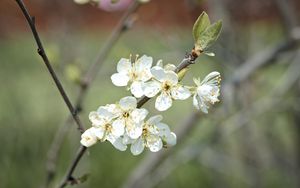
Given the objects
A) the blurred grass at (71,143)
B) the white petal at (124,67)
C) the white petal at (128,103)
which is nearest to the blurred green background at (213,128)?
the blurred grass at (71,143)

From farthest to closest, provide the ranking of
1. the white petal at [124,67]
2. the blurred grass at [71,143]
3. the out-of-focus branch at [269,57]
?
the blurred grass at [71,143]
the out-of-focus branch at [269,57]
the white petal at [124,67]

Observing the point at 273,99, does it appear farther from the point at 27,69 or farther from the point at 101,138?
the point at 27,69

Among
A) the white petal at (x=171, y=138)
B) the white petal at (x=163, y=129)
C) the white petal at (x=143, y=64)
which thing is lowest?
the white petal at (x=171, y=138)

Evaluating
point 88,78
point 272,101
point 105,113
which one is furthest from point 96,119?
point 272,101

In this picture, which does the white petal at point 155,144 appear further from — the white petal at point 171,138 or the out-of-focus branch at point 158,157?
the out-of-focus branch at point 158,157

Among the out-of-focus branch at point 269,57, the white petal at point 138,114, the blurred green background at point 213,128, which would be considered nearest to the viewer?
the white petal at point 138,114

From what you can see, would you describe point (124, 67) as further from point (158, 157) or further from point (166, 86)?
point (158, 157)

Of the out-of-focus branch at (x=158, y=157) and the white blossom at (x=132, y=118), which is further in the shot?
the out-of-focus branch at (x=158, y=157)
